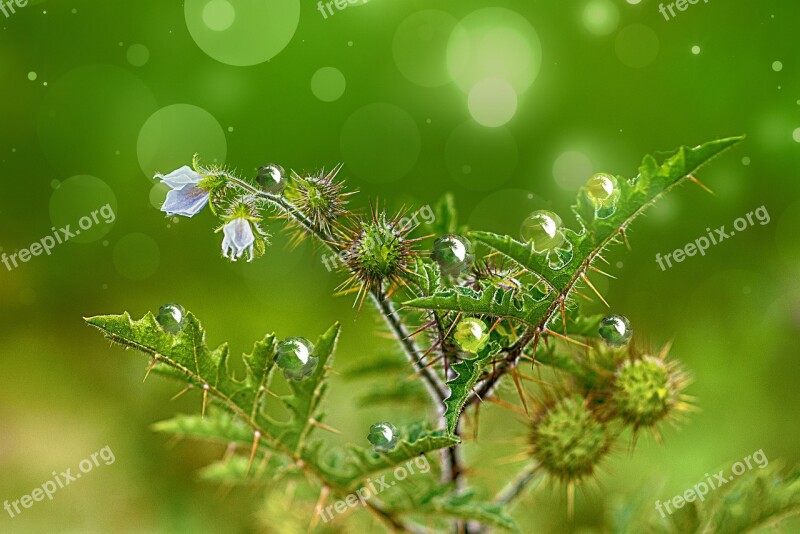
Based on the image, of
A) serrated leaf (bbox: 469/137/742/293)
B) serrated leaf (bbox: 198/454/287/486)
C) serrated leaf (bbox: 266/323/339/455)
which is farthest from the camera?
serrated leaf (bbox: 198/454/287/486)

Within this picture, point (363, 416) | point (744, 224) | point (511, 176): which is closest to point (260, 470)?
point (363, 416)

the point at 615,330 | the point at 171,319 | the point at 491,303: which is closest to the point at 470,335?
the point at 491,303

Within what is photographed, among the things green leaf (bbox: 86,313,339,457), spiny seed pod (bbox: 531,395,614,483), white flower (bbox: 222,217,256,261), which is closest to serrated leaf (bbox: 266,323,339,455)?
green leaf (bbox: 86,313,339,457)

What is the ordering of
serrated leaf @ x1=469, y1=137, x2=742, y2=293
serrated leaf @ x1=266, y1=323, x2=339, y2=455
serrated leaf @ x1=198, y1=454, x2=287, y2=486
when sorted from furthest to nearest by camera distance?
serrated leaf @ x1=198, y1=454, x2=287, y2=486, serrated leaf @ x1=266, y1=323, x2=339, y2=455, serrated leaf @ x1=469, y1=137, x2=742, y2=293

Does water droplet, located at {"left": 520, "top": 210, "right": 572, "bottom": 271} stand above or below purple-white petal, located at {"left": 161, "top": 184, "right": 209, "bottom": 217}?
below

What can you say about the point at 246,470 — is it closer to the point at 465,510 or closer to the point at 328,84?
the point at 465,510

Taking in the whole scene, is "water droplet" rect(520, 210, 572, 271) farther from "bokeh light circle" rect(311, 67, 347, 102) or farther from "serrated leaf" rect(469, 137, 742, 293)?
"bokeh light circle" rect(311, 67, 347, 102)

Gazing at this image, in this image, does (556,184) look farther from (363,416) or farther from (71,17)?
(71,17)
